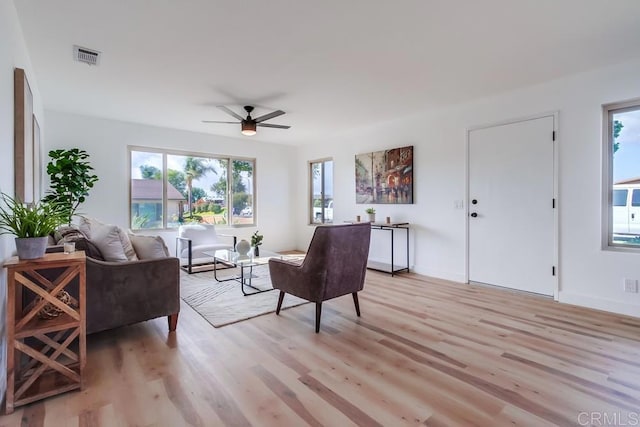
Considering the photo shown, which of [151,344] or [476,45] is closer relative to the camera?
[151,344]

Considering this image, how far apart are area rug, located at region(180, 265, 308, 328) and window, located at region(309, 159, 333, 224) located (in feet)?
7.33

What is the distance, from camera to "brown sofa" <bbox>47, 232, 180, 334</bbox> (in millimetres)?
2271

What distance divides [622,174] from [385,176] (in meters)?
2.77

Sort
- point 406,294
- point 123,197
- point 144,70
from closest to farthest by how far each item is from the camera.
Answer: point 144,70 < point 406,294 < point 123,197

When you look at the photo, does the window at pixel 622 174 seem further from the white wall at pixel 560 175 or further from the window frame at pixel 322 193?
the window frame at pixel 322 193

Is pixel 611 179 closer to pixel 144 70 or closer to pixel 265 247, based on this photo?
pixel 144 70

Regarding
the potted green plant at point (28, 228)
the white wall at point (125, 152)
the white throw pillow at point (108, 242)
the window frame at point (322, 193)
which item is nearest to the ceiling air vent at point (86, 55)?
the white throw pillow at point (108, 242)

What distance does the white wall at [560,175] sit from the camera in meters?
3.06

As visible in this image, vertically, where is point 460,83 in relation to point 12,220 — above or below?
above

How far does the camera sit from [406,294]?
3.69 meters

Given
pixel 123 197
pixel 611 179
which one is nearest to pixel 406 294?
pixel 611 179

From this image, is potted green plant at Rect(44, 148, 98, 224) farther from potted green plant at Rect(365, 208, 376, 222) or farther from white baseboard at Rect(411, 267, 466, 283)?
white baseboard at Rect(411, 267, 466, 283)

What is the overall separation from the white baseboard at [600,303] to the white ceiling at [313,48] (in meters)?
2.26

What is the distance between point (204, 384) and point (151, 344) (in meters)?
0.81
